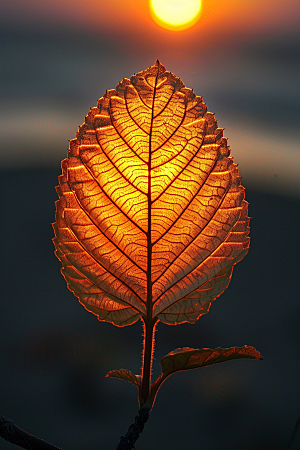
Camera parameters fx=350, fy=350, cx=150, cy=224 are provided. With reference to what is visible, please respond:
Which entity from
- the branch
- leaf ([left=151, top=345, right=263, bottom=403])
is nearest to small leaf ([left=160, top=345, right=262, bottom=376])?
leaf ([left=151, top=345, right=263, bottom=403])

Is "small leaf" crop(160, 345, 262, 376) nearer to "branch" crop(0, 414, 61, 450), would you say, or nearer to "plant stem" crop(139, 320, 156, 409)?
"plant stem" crop(139, 320, 156, 409)

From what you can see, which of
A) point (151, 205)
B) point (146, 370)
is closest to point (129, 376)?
point (146, 370)

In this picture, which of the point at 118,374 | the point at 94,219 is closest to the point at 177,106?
the point at 94,219

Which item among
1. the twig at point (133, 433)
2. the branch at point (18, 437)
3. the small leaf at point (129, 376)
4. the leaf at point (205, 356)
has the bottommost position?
the branch at point (18, 437)

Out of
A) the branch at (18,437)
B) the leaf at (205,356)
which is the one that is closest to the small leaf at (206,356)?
Answer: the leaf at (205,356)

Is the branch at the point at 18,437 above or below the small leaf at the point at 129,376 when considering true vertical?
below

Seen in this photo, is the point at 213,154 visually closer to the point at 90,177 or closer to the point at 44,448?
the point at 90,177

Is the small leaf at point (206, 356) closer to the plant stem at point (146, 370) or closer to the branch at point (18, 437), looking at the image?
the plant stem at point (146, 370)
